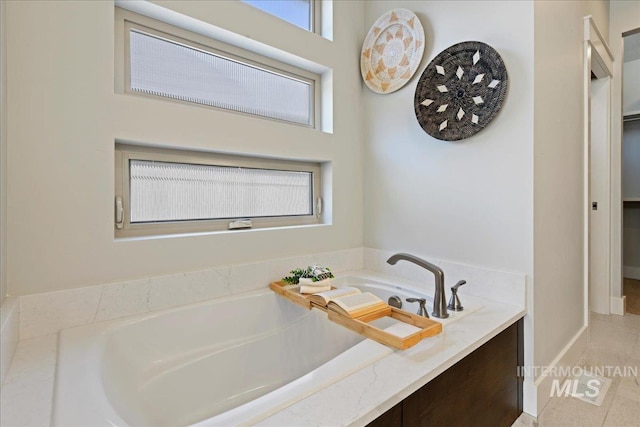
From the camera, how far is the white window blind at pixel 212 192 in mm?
1527

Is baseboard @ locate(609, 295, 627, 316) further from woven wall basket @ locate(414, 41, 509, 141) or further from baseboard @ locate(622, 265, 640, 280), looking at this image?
woven wall basket @ locate(414, 41, 509, 141)

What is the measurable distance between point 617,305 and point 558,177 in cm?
200

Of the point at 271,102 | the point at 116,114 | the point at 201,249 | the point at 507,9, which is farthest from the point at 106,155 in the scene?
the point at 507,9

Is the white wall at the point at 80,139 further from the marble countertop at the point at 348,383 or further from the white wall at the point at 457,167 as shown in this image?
the white wall at the point at 457,167

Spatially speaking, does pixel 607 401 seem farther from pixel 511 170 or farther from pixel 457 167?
pixel 457 167

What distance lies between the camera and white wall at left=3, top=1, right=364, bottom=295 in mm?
1130

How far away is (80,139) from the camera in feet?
4.05

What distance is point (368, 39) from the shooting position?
216 cm

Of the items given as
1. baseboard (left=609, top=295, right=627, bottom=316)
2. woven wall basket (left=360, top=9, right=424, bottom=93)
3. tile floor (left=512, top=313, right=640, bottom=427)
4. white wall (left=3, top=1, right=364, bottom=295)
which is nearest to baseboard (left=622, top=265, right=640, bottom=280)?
baseboard (left=609, top=295, right=627, bottom=316)

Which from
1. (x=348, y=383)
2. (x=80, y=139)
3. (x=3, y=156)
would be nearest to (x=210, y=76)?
(x=80, y=139)

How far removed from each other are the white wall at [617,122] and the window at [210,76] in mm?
2676

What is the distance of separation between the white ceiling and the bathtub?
12.9 ft

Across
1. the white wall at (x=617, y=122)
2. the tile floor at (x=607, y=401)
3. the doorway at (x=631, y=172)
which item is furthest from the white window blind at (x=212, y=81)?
the doorway at (x=631, y=172)

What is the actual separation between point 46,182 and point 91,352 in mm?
665
